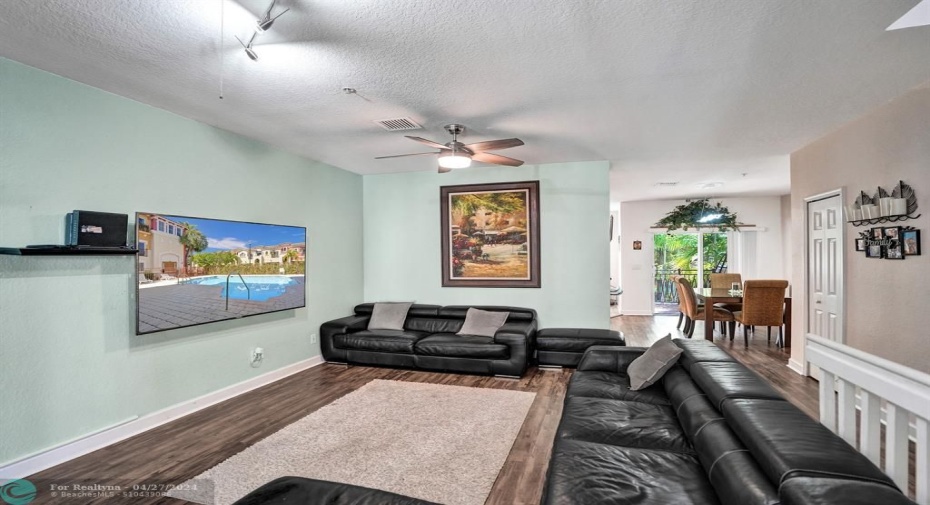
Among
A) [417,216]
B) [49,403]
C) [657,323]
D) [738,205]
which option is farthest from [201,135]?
[738,205]

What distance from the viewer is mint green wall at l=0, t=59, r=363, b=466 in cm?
253

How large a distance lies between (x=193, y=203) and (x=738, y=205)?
9.55 metres

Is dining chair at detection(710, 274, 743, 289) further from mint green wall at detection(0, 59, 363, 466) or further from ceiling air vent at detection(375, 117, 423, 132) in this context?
mint green wall at detection(0, 59, 363, 466)

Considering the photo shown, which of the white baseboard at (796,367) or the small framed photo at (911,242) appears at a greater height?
the small framed photo at (911,242)

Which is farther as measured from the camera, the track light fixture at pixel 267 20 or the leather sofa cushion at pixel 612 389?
the leather sofa cushion at pixel 612 389

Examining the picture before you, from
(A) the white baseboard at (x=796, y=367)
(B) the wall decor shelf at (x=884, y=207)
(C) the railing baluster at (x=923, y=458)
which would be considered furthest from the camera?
(A) the white baseboard at (x=796, y=367)

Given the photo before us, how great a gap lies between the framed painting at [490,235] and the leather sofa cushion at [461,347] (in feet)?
3.56

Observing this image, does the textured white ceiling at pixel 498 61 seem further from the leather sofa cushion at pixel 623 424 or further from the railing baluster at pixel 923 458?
the leather sofa cushion at pixel 623 424

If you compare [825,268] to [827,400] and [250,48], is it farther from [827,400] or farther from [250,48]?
[250,48]

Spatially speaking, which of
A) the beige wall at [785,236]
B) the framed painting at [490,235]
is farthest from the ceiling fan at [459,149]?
the beige wall at [785,236]

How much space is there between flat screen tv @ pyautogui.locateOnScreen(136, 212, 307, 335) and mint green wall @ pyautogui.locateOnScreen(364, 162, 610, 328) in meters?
1.48

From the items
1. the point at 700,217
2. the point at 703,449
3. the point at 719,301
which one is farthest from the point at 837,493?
the point at 700,217

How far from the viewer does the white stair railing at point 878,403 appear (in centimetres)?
114

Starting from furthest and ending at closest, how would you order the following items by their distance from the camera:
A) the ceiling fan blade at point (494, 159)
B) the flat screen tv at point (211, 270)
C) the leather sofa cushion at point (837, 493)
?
the ceiling fan blade at point (494, 159) → the flat screen tv at point (211, 270) → the leather sofa cushion at point (837, 493)
